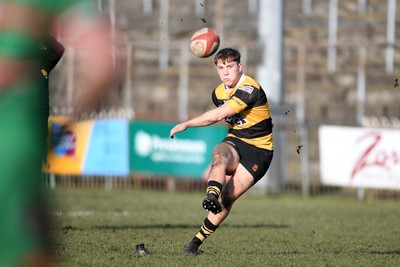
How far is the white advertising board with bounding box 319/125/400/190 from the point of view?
19844mm

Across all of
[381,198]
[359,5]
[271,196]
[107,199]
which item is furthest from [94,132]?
[359,5]

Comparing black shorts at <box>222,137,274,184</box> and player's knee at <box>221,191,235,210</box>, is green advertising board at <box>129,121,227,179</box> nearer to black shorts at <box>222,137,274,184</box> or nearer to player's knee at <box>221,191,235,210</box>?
black shorts at <box>222,137,274,184</box>

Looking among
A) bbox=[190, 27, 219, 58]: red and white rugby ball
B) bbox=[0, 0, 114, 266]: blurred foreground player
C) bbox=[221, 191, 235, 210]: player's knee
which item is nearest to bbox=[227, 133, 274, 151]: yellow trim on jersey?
bbox=[221, 191, 235, 210]: player's knee

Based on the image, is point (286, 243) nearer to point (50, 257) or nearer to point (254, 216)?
point (254, 216)

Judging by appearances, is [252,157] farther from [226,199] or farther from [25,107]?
[25,107]

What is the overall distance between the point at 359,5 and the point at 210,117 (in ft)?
62.6

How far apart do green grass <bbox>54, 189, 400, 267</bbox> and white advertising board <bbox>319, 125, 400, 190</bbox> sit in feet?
1.72

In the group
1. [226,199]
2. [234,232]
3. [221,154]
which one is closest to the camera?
[221,154]

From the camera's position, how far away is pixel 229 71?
9.56 m

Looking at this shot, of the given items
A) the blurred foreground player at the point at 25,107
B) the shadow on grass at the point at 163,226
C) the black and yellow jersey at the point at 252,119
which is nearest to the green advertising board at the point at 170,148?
the shadow on grass at the point at 163,226

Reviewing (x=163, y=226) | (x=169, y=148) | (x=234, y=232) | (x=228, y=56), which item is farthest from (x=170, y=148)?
(x=228, y=56)

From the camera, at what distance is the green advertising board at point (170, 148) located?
21.5 metres

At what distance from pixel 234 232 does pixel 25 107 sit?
858 cm

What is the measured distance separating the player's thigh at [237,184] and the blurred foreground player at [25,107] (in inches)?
209
